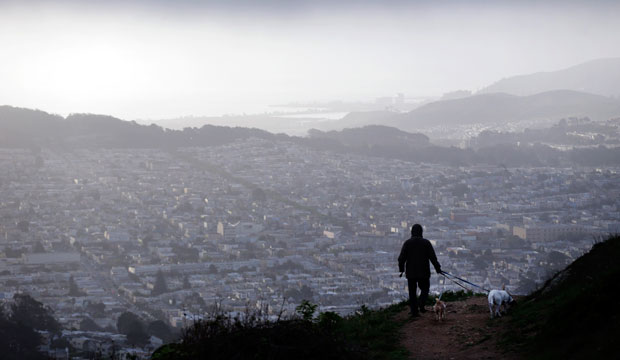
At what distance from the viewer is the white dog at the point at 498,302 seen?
290 inches

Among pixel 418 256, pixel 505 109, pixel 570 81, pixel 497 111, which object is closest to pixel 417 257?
pixel 418 256

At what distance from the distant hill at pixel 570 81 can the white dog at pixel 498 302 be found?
3082 inches

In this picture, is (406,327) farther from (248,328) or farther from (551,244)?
(551,244)

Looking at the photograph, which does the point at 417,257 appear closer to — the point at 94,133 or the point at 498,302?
the point at 498,302

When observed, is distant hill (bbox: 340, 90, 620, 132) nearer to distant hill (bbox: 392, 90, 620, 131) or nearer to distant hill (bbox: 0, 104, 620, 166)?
distant hill (bbox: 392, 90, 620, 131)

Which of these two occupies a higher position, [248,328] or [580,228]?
[248,328]

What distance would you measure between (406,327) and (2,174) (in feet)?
104

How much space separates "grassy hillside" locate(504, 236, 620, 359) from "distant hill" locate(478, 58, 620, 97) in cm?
7807

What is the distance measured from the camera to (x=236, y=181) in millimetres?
37625

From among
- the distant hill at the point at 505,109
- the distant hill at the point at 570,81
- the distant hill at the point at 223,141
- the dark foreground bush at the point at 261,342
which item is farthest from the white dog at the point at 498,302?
the distant hill at the point at 570,81

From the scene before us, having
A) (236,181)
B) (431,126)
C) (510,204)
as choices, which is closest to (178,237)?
(236,181)

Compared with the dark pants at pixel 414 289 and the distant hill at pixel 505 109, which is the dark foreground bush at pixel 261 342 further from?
the distant hill at pixel 505 109

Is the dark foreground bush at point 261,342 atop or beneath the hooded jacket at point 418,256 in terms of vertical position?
beneath

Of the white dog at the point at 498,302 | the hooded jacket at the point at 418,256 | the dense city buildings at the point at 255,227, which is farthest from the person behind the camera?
the dense city buildings at the point at 255,227
